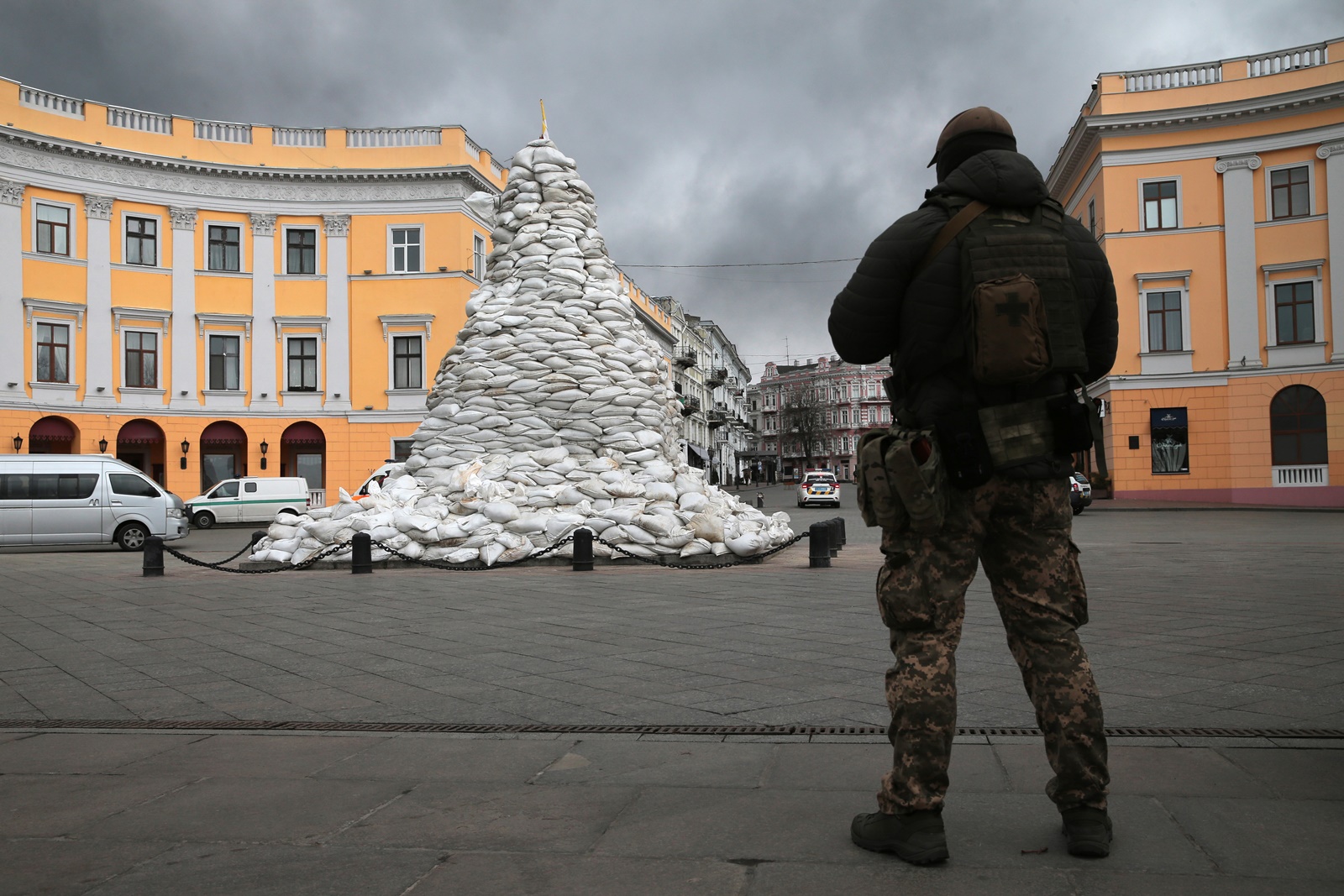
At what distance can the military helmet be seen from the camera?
2.80 metres

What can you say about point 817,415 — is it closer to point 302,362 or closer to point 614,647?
point 302,362

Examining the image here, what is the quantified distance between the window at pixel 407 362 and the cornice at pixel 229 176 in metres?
4.71

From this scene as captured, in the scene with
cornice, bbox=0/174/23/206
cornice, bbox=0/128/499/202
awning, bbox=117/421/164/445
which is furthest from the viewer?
awning, bbox=117/421/164/445

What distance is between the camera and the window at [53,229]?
2888cm

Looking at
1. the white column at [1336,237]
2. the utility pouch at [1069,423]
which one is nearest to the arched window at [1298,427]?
the white column at [1336,237]

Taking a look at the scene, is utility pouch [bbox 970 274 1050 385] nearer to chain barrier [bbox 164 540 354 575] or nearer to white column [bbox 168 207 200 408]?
chain barrier [bbox 164 540 354 575]

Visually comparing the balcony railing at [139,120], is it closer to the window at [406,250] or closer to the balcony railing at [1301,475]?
the window at [406,250]

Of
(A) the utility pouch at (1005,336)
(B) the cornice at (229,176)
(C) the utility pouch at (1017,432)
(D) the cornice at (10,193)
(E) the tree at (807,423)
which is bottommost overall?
(C) the utility pouch at (1017,432)

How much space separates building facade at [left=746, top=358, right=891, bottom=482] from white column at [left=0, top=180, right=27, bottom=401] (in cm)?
→ 6336

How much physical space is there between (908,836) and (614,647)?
337cm

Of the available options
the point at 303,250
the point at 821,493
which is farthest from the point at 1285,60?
the point at 303,250

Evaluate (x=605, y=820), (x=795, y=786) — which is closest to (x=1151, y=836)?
(x=795, y=786)

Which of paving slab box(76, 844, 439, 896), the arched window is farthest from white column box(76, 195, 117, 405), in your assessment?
the arched window

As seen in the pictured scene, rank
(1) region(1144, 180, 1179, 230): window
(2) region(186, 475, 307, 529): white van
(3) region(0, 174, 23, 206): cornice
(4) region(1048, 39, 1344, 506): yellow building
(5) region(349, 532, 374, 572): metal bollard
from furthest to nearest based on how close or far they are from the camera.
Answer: (1) region(1144, 180, 1179, 230): window, (3) region(0, 174, 23, 206): cornice, (4) region(1048, 39, 1344, 506): yellow building, (2) region(186, 475, 307, 529): white van, (5) region(349, 532, 374, 572): metal bollard
